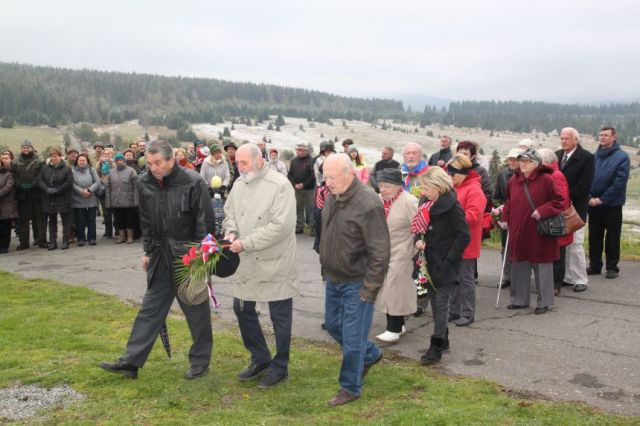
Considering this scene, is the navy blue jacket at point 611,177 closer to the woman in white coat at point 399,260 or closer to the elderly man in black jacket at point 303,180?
the woman in white coat at point 399,260

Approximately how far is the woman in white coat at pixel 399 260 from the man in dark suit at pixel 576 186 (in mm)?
3468

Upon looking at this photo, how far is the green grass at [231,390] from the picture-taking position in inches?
183

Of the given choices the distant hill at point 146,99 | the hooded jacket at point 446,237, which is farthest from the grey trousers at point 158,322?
the distant hill at point 146,99

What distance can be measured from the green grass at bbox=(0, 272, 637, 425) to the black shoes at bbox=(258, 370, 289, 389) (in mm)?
69

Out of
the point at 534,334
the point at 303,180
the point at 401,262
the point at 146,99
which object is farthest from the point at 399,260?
the point at 146,99

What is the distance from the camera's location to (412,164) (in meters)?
8.02

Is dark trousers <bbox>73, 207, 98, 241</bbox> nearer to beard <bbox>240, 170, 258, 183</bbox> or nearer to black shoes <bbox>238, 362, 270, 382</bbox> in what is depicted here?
black shoes <bbox>238, 362, 270, 382</bbox>

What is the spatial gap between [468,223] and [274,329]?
2.84 m

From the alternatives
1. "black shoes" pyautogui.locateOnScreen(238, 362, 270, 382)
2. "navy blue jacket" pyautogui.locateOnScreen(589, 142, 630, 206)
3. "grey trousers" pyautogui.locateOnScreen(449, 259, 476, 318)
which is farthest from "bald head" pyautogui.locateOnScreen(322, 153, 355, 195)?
"navy blue jacket" pyautogui.locateOnScreen(589, 142, 630, 206)

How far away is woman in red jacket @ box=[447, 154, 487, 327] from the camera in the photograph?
23.1 feet

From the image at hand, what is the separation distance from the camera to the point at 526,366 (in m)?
5.90

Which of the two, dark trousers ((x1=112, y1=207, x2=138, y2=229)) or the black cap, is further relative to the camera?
dark trousers ((x1=112, y1=207, x2=138, y2=229))

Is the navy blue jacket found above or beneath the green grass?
above

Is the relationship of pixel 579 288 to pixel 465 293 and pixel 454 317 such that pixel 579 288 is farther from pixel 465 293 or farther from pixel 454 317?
pixel 454 317
